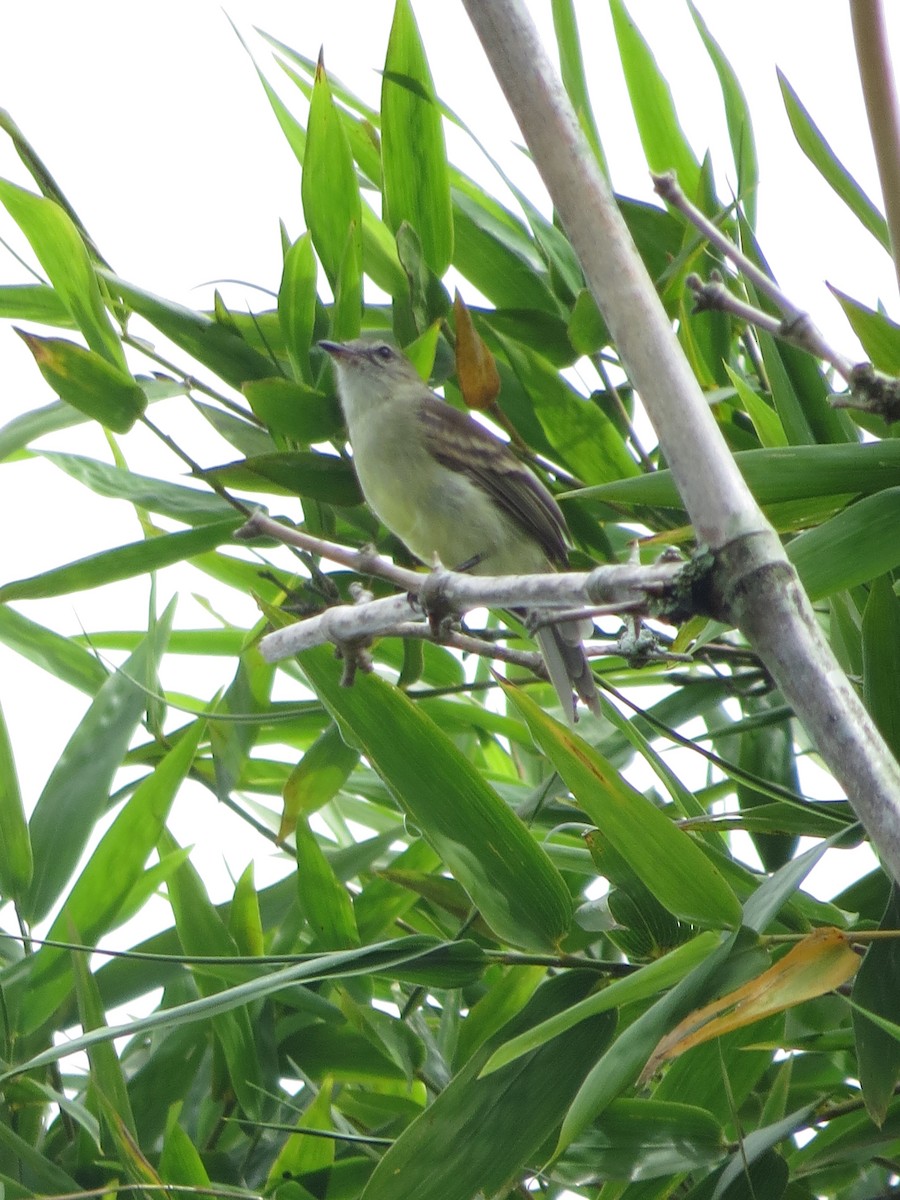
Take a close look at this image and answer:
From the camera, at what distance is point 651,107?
161cm

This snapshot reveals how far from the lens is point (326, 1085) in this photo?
1195mm

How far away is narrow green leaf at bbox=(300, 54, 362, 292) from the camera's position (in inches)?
57.1

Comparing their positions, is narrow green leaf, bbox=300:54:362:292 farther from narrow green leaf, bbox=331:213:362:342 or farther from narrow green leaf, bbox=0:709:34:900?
narrow green leaf, bbox=0:709:34:900

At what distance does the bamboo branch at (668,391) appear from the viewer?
2.18 ft

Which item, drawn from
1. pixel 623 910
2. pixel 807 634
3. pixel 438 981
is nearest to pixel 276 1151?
pixel 438 981

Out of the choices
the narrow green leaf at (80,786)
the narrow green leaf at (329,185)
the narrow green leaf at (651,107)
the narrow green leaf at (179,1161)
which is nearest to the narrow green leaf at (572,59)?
the narrow green leaf at (651,107)

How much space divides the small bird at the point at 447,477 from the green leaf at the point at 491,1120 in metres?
0.96

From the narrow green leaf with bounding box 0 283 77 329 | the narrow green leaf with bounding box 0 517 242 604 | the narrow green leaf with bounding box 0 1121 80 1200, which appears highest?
the narrow green leaf with bounding box 0 283 77 329

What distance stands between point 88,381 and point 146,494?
9.4 inches

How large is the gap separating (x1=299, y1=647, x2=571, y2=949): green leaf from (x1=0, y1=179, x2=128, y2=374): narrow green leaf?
1.96 feet

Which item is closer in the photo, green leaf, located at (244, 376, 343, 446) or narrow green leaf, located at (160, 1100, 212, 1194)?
narrow green leaf, located at (160, 1100, 212, 1194)

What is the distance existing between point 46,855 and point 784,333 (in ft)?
3.70

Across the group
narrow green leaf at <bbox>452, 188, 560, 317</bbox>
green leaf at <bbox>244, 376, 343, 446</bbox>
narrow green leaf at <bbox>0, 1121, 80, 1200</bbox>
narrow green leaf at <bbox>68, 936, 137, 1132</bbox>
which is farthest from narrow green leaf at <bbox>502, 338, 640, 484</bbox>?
narrow green leaf at <bbox>0, 1121, 80, 1200</bbox>

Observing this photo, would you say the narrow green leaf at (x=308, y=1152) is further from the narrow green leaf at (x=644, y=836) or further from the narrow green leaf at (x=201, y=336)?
the narrow green leaf at (x=201, y=336)
